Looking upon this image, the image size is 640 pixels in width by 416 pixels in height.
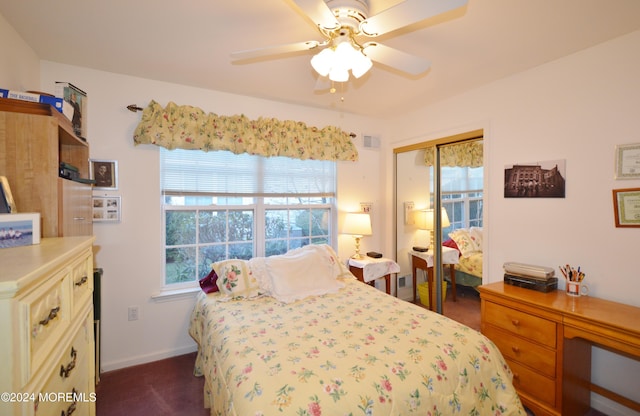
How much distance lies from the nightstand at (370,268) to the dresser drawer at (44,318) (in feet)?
8.26

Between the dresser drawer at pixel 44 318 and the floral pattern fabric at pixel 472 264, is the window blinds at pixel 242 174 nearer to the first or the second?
the floral pattern fabric at pixel 472 264

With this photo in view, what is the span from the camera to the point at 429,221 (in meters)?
3.19

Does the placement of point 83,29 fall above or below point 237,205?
above

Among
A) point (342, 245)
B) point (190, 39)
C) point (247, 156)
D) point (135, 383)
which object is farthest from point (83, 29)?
point (342, 245)

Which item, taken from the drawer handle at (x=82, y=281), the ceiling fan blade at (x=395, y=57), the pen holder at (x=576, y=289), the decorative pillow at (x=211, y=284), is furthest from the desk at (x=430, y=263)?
the drawer handle at (x=82, y=281)

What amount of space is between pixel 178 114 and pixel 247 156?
71cm

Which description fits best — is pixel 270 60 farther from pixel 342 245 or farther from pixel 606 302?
pixel 606 302

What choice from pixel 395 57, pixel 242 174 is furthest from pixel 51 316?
pixel 242 174

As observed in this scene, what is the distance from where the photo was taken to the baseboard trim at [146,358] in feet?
7.60

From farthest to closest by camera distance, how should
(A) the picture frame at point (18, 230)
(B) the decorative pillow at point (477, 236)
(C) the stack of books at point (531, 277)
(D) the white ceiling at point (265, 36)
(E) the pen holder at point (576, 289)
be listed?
(B) the decorative pillow at point (477, 236)
(C) the stack of books at point (531, 277)
(E) the pen holder at point (576, 289)
(D) the white ceiling at point (265, 36)
(A) the picture frame at point (18, 230)

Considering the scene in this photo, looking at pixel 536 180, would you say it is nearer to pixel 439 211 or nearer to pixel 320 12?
pixel 439 211

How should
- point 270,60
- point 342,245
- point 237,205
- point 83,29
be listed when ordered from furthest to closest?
point 342,245 → point 237,205 → point 270,60 → point 83,29

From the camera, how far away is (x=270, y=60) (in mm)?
2135

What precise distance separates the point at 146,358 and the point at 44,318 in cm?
211
